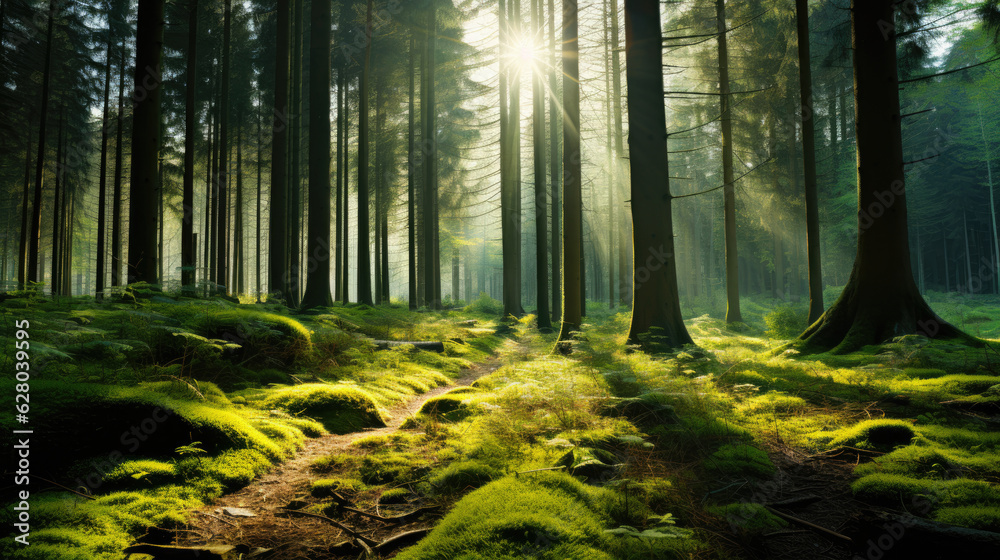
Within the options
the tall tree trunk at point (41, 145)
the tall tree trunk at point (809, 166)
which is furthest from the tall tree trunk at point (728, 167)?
the tall tree trunk at point (41, 145)

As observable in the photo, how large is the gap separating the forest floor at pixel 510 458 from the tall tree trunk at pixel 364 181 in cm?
1185

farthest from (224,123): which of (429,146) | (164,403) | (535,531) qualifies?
(535,531)

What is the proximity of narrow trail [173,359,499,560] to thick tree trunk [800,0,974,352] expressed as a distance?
8.07 meters

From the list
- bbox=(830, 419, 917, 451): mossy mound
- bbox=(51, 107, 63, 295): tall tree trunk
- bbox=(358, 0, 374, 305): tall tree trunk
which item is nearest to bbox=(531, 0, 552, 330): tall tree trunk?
bbox=(358, 0, 374, 305): tall tree trunk

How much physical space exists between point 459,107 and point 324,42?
15227mm

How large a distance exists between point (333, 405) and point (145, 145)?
6287 millimetres

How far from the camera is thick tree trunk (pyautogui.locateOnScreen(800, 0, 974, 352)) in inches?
271

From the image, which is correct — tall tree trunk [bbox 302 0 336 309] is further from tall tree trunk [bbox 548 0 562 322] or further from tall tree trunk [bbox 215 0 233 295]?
tall tree trunk [bbox 548 0 562 322]

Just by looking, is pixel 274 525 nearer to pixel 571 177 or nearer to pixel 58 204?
pixel 571 177

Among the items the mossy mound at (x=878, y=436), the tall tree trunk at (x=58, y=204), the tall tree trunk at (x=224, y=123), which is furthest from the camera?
the tall tree trunk at (x=58, y=204)

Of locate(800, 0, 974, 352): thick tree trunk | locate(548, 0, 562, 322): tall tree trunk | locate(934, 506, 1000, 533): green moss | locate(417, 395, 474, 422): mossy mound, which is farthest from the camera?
locate(548, 0, 562, 322): tall tree trunk

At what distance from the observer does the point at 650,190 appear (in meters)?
8.23

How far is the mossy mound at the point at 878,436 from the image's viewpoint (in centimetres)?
357

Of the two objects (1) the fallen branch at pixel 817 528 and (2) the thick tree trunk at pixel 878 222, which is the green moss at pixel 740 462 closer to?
(1) the fallen branch at pixel 817 528
